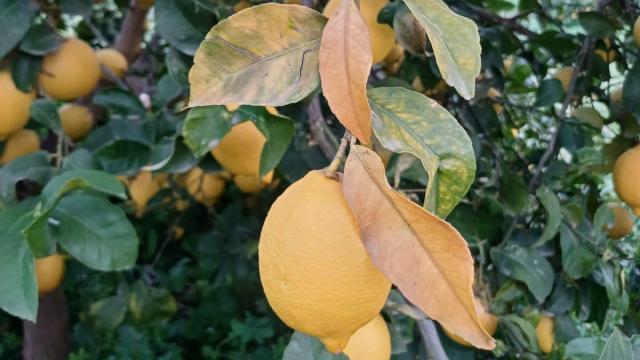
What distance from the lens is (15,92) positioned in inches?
39.4

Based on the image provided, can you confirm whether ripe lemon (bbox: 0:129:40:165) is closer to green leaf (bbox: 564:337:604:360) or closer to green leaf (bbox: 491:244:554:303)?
green leaf (bbox: 491:244:554:303)

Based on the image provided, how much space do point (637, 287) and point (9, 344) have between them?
140 centimetres

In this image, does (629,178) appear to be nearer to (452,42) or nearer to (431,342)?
(431,342)

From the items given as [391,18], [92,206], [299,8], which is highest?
[299,8]

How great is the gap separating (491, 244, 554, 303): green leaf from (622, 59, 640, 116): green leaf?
228 millimetres

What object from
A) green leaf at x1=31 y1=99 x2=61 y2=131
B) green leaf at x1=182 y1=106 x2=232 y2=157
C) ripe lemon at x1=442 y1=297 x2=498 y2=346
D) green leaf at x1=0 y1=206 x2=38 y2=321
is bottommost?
ripe lemon at x1=442 y1=297 x2=498 y2=346

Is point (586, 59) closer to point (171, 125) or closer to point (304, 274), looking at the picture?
point (171, 125)

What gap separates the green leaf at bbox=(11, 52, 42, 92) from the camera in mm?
998

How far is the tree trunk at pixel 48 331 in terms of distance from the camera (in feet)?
5.15

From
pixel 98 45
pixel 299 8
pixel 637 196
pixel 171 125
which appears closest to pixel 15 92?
pixel 171 125

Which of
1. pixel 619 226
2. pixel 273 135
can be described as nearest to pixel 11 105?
pixel 273 135

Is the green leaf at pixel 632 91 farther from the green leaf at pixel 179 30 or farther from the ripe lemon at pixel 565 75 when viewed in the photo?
the green leaf at pixel 179 30

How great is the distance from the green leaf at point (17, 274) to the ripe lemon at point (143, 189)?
0.49 meters

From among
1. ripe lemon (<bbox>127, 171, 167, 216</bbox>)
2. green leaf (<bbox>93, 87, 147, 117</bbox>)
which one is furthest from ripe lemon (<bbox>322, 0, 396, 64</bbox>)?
ripe lemon (<bbox>127, 171, 167, 216</bbox>)
